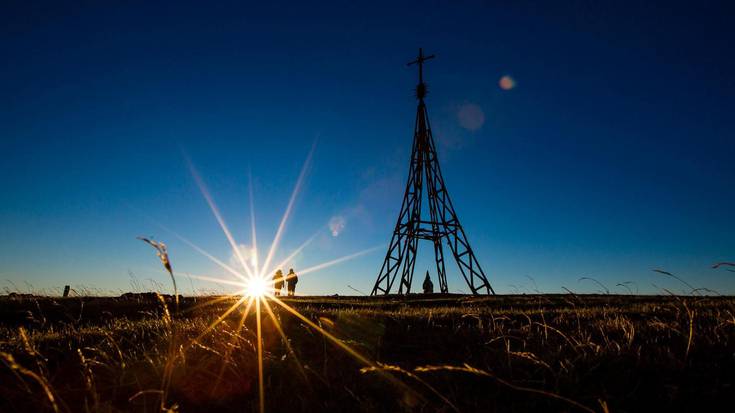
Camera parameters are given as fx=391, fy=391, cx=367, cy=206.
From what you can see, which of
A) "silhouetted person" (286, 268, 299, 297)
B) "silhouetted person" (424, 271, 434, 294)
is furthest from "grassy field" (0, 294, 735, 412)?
"silhouetted person" (424, 271, 434, 294)

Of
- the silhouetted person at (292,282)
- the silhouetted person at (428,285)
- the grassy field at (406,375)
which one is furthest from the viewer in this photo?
the silhouetted person at (428,285)

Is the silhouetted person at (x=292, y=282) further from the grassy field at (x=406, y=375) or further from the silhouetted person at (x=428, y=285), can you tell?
the grassy field at (x=406, y=375)

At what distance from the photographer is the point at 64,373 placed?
118 inches

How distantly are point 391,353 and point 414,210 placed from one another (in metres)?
15.9

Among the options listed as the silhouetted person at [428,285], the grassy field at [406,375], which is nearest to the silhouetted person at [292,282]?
the silhouetted person at [428,285]

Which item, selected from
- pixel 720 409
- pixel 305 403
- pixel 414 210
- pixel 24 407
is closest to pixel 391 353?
pixel 305 403

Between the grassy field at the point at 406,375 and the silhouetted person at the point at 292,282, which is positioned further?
the silhouetted person at the point at 292,282

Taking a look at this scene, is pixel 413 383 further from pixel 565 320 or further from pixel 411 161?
pixel 411 161

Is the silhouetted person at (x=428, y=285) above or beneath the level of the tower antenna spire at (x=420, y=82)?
beneath

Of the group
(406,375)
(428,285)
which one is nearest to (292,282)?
(428,285)

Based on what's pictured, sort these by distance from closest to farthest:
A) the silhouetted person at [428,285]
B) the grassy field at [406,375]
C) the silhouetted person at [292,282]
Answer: the grassy field at [406,375]
the silhouetted person at [292,282]
the silhouetted person at [428,285]

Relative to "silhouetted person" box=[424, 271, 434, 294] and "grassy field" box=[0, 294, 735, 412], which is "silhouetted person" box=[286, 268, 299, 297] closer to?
"silhouetted person" box=[424, 271, 434, 294]

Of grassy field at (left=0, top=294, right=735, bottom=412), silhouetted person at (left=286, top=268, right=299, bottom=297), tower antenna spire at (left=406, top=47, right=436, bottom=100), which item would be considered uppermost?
tower antenna spire at (left=406, top=47, right=436, bottom=100)

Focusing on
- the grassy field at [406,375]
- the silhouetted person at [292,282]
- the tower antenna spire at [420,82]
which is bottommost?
the grassy field at [406,375]
